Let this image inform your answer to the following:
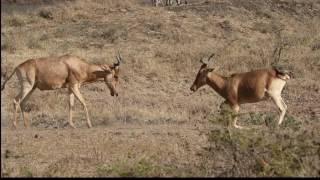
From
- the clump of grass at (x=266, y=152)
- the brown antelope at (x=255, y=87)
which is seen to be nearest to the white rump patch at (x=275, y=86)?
the brown antelope at (x=255, y=87)

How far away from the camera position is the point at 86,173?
10.9 metres

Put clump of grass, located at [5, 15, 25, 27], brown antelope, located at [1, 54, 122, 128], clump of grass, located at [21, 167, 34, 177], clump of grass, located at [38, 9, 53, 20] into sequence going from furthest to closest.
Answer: clump of grass, located at [38, 9, 53, 20], clump of grass, located at [5, 15, 25, 27], brown antelope, located at [1, 54, 122, 128], clump of grass, located at [21, 167, 34, 177]

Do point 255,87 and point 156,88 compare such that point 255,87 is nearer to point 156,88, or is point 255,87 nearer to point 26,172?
point 26,172

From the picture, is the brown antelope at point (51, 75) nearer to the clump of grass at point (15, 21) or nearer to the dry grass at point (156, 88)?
the dry grass at point (156, 88)

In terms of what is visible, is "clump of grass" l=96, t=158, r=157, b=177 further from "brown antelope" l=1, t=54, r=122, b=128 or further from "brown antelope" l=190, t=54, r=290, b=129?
"brown antelope" l=1, t=54, r=122, b=128

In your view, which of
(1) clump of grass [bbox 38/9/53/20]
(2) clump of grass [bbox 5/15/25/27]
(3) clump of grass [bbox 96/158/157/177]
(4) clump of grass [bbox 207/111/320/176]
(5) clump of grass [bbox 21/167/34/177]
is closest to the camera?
(4) clump of grass [bbox 207/111/320/176]

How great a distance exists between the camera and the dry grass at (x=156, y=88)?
10.8 m

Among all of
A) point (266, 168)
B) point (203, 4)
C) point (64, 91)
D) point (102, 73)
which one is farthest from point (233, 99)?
point (203, 4)

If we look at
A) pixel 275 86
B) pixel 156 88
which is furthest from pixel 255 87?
pixel 156 88

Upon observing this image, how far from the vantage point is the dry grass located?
35.3 feet

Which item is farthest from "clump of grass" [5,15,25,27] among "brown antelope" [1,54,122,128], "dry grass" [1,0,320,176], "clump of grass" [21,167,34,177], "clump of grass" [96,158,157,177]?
"clump of grass" [96,158,157,177]

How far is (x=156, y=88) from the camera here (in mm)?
21031

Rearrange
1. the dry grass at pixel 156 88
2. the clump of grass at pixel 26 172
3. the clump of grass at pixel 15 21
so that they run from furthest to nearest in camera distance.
A: the clump of grass at pixel 15 21
the dry grass at pixel 156 88
the clump of grass at pixel 26 172

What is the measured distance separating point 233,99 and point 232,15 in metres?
16.8
